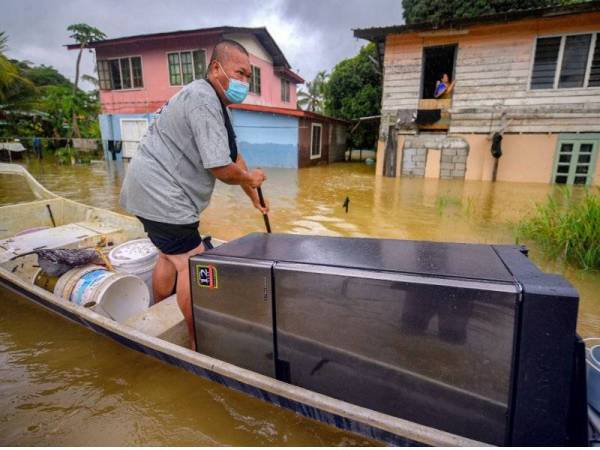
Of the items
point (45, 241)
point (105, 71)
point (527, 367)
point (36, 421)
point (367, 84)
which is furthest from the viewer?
point (367, 84)

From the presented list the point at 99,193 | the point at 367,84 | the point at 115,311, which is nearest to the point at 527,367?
the point at 115,311

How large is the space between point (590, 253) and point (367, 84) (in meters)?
18.9

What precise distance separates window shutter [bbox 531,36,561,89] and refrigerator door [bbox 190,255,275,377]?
1183 cm

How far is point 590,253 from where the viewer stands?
3.74 m

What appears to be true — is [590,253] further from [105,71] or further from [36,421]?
[105,71]

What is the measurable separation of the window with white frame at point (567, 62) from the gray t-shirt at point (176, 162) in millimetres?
11493

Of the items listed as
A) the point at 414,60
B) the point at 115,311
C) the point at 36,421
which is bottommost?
the point at 36,421

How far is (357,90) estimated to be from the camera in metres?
20.9

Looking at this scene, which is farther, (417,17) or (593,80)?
(417,17)

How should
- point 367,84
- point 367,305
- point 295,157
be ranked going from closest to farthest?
point 367,305 → point 295,157 → point 367,84

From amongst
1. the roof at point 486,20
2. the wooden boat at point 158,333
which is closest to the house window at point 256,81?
the roof at point 486,20

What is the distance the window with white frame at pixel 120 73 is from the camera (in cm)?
1628

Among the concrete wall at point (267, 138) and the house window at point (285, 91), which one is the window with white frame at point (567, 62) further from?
the house window at point (285, 91)

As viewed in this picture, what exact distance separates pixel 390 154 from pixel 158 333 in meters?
11.0
